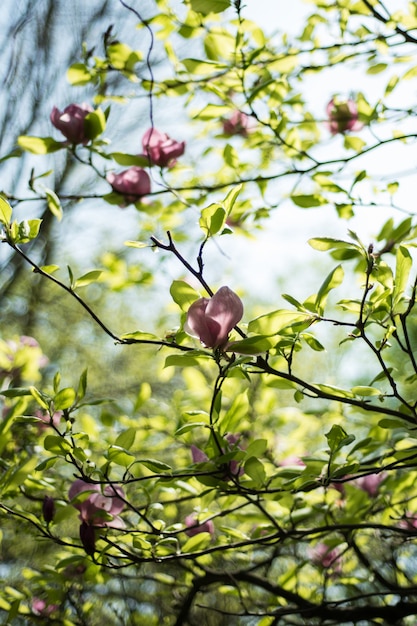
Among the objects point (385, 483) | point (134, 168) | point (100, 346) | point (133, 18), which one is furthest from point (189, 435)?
point (100, 346)

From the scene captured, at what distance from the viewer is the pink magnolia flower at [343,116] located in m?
1.06

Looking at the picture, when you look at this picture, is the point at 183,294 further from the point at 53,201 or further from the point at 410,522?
the point at 410,522

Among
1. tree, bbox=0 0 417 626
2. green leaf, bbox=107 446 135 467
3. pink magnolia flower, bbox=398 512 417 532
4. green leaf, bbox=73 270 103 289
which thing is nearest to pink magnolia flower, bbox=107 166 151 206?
tree, bbox=0 0 417 626

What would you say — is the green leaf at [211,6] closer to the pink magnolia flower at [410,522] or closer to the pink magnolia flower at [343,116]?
the pink magnolia flower at [343,116]

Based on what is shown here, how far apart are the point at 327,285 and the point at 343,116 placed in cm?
59

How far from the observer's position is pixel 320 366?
8.98 ft

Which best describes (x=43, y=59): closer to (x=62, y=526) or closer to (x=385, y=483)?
(x=62, y=526)

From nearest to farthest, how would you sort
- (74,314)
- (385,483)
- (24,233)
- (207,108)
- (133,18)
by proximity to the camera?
(24,233), (385,483), (207,108), (133,18), (74,314)

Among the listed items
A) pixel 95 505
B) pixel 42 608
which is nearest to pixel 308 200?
pixel 95 505

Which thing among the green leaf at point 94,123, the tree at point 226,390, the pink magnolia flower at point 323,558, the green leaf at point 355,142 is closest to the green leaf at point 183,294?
the tree at point 226,390

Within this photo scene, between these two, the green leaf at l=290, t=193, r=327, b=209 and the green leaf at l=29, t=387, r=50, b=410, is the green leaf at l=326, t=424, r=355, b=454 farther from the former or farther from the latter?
the green leaf at l=290, t=193, r=327, b=209

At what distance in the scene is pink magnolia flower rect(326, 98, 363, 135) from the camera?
3.48 feet

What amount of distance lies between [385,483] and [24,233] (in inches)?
21.8

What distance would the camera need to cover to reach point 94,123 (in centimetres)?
86
